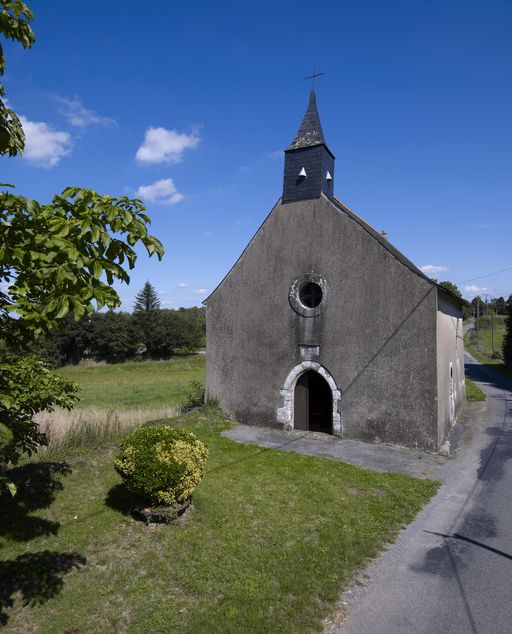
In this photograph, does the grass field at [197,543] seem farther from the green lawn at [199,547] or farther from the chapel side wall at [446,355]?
the chapel side wall at [446,355]

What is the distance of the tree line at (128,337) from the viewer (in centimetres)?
5722

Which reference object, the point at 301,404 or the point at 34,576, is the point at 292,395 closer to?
the point at 301,404

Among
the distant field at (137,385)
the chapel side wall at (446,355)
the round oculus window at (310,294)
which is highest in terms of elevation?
the round oculus window at (310,294)

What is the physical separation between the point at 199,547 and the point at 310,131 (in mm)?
13853

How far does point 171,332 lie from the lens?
60062 millimetres

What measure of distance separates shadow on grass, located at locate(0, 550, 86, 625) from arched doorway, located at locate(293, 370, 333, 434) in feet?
31.3

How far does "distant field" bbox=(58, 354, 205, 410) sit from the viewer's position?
2466 cm

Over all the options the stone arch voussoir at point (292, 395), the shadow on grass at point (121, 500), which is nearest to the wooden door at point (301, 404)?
the stone arch voussoir at point (292, 395)

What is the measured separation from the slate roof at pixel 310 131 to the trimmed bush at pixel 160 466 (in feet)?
37.7

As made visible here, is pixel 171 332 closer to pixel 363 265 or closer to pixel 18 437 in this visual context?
pixel 363 265

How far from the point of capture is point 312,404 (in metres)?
16.0

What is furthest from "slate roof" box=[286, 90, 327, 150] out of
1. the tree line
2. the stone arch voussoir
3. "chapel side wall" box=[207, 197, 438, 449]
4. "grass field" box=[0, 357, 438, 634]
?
the tree line

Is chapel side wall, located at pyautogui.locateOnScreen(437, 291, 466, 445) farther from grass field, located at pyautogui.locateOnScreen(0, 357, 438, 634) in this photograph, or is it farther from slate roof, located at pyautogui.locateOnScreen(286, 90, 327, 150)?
slate roof, located at pyautogui.locateOnScreen(286, 90, 327, 150)

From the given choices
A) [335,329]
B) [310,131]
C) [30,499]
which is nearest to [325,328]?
[335,329]
